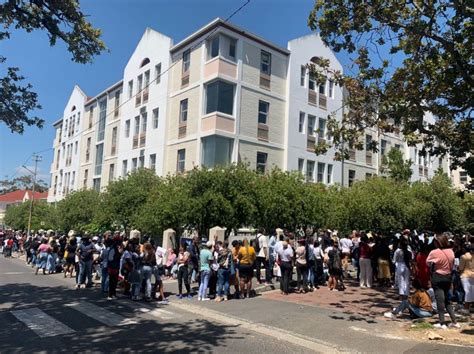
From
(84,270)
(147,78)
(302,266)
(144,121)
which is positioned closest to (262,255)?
(302,266)

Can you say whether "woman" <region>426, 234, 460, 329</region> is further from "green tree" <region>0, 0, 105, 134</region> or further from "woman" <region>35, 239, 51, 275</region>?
"woman" <region>35, 239, 51, 275</region>

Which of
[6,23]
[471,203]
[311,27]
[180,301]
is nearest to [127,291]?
[180,301]

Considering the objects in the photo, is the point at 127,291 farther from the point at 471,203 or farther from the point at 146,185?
the point at 471,203

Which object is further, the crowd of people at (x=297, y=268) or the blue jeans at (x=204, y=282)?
the blue jeans at (x=204, y=282)

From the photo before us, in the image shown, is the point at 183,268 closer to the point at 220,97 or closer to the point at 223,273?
the point at 223,273

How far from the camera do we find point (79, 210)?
→ 1253 inches

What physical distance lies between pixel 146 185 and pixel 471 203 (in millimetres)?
21777

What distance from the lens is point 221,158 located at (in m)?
24.2

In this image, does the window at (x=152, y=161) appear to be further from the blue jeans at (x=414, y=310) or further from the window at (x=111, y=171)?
the blue jeans at (x=414, y=310)

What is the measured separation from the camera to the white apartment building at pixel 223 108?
24.6 meters

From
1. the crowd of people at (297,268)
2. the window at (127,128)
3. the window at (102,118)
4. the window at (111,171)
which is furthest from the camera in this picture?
the window at (102,118)

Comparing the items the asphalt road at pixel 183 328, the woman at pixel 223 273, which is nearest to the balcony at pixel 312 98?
the woman at pixel 223 273

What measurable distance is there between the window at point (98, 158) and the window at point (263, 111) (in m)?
17.8

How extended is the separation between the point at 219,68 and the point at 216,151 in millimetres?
4725
